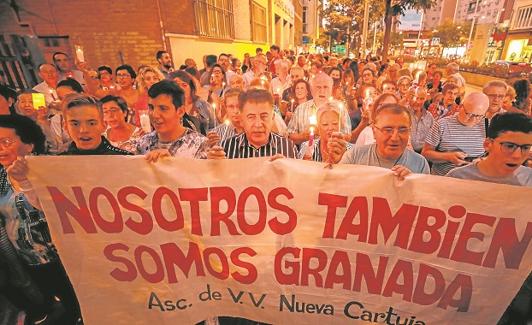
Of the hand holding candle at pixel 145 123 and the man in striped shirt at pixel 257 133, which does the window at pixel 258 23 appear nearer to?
the hand holding candle at pixel 145 123

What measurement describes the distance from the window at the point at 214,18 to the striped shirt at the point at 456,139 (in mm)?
9384

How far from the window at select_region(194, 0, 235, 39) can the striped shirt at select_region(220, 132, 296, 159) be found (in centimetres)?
907

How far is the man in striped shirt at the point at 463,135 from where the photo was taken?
3.29 metres

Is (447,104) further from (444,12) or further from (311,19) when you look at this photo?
(444,12)

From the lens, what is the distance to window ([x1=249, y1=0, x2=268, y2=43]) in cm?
2061

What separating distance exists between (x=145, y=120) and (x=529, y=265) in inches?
144

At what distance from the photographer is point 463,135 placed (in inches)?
134

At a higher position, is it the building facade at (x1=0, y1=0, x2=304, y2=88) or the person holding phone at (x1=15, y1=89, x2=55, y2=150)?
the building facade at (x1=0, y1=0, x2=304, y2=88)

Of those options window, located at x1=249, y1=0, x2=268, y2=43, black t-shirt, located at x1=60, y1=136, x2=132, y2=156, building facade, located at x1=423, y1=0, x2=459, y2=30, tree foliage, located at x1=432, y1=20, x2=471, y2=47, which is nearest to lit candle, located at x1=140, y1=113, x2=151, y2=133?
black t-shirt, located at x1=60, y1=136, x2=132, y2=156

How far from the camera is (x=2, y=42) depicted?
26.3 feet

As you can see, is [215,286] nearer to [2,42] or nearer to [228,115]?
[228,115]

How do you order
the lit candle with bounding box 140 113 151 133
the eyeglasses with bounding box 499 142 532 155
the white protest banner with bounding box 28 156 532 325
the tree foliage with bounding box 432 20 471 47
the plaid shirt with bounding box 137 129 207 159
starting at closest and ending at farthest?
the white protest banner with bounding box 28 156 532 325 → the eyeglasses with bounding box 499 142 532 155 → the plaid shirt with bounding box 137 129 207 159 → the lit candle with bounding box 140 113 151 133 → the tree foliage with bounding box 432 20 471 47

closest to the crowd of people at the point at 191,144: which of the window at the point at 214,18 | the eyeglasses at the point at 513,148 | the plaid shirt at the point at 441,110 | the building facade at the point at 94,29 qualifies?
the eyeglasses at the point at 513,148

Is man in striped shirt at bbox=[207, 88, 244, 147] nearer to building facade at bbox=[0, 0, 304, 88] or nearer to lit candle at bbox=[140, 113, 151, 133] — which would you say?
lit candle at bbox=[140, 113, 151, 133]
